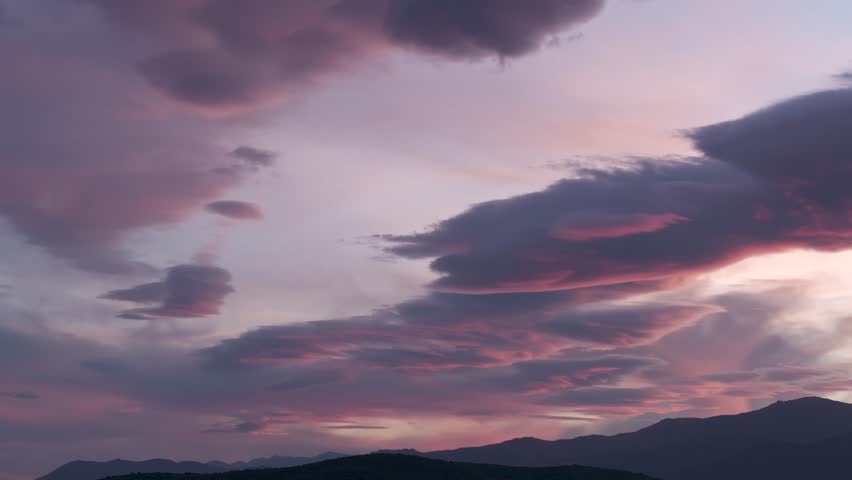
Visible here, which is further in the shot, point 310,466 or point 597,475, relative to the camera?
point 597,475

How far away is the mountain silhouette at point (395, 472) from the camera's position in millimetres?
96062

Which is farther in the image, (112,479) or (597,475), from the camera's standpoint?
(597,475)

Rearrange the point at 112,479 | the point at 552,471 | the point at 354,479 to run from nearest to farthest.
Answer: the point at 112,479
the point at 354,479
the point at 552,471

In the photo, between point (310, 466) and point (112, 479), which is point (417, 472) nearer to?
point (310, 466)

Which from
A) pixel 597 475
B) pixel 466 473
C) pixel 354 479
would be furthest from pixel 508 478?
pixel 354 479

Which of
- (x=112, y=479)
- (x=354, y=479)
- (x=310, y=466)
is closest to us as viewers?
(x=112, y=479)

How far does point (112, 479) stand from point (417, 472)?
34.6 m

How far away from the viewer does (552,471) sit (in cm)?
11150

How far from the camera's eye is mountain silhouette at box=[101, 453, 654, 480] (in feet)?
315

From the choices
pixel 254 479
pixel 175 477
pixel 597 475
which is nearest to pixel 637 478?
pixel 597 475

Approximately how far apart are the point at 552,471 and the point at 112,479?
53979 millimetres

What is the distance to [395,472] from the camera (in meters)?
102

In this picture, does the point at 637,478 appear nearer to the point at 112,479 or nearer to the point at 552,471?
the point at 552,471

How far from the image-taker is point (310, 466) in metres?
102
